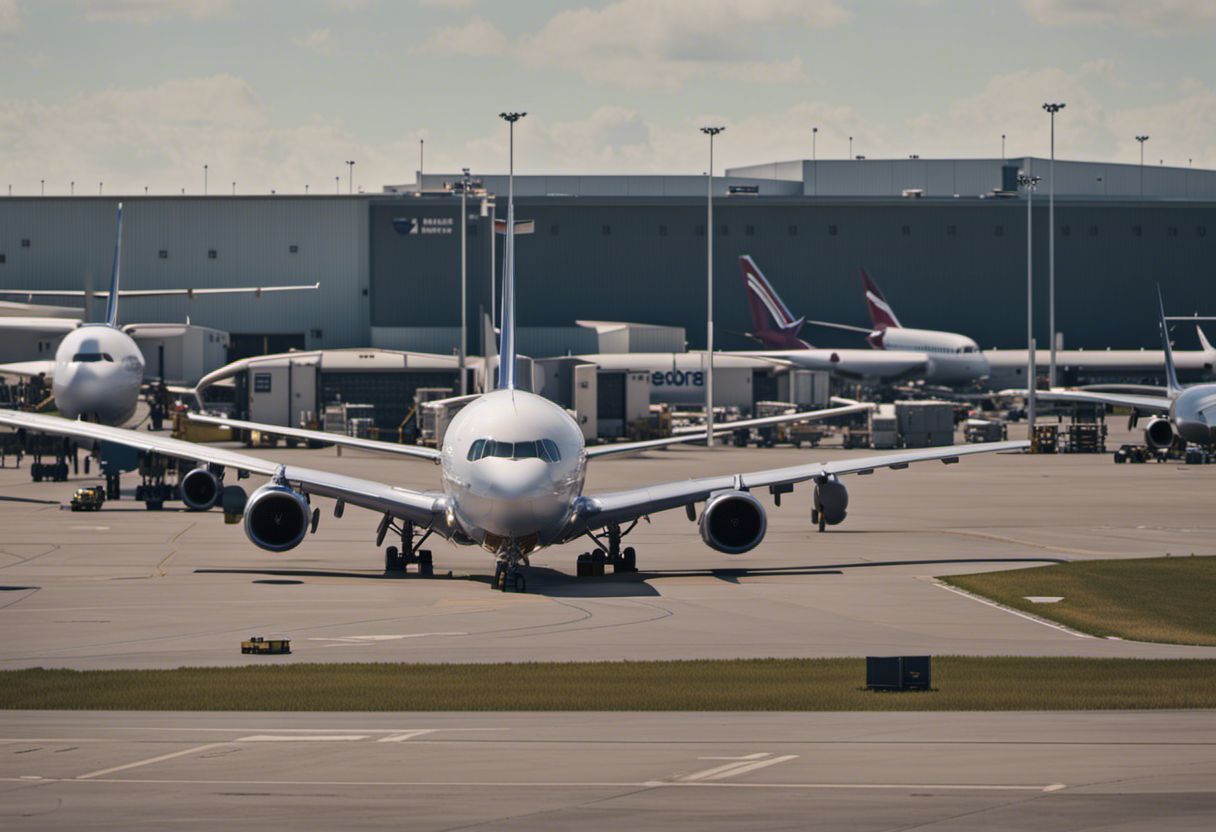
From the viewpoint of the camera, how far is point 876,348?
162 metres

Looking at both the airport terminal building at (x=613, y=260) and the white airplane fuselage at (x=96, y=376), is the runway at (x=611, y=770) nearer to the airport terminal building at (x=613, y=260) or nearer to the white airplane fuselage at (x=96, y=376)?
the white airplane fuselage at (x=96, y=376)

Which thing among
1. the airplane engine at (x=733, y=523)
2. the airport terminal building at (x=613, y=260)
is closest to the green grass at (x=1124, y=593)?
the airplane engine at (x=733, y=523)

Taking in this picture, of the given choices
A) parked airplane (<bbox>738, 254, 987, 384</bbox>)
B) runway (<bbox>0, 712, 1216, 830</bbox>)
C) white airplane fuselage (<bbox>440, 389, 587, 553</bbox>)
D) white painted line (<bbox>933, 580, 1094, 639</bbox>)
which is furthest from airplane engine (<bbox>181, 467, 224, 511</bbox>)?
parked airplane (<bbox>738, 254, 987, 384</bbox>)

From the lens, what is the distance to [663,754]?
72.8 feet

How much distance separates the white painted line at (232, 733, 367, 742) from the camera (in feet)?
76.0

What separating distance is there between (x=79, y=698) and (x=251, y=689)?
8.17ft

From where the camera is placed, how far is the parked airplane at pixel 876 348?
491 ft

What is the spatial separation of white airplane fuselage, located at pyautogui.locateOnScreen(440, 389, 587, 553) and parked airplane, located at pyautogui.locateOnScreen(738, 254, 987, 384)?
109 metres

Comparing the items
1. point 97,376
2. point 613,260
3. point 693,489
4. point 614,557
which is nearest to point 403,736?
point 693,489

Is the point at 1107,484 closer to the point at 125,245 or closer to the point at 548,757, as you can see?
the point at 548,757

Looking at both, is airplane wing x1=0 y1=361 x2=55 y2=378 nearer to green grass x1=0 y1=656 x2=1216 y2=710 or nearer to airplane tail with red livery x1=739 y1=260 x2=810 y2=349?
airplane tail with red livery x1=739 y1=260 x2=810 y2=349

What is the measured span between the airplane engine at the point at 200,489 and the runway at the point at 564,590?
59.6 inches

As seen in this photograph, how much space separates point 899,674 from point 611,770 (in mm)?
7764

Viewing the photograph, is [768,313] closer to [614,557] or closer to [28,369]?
[28,369]
